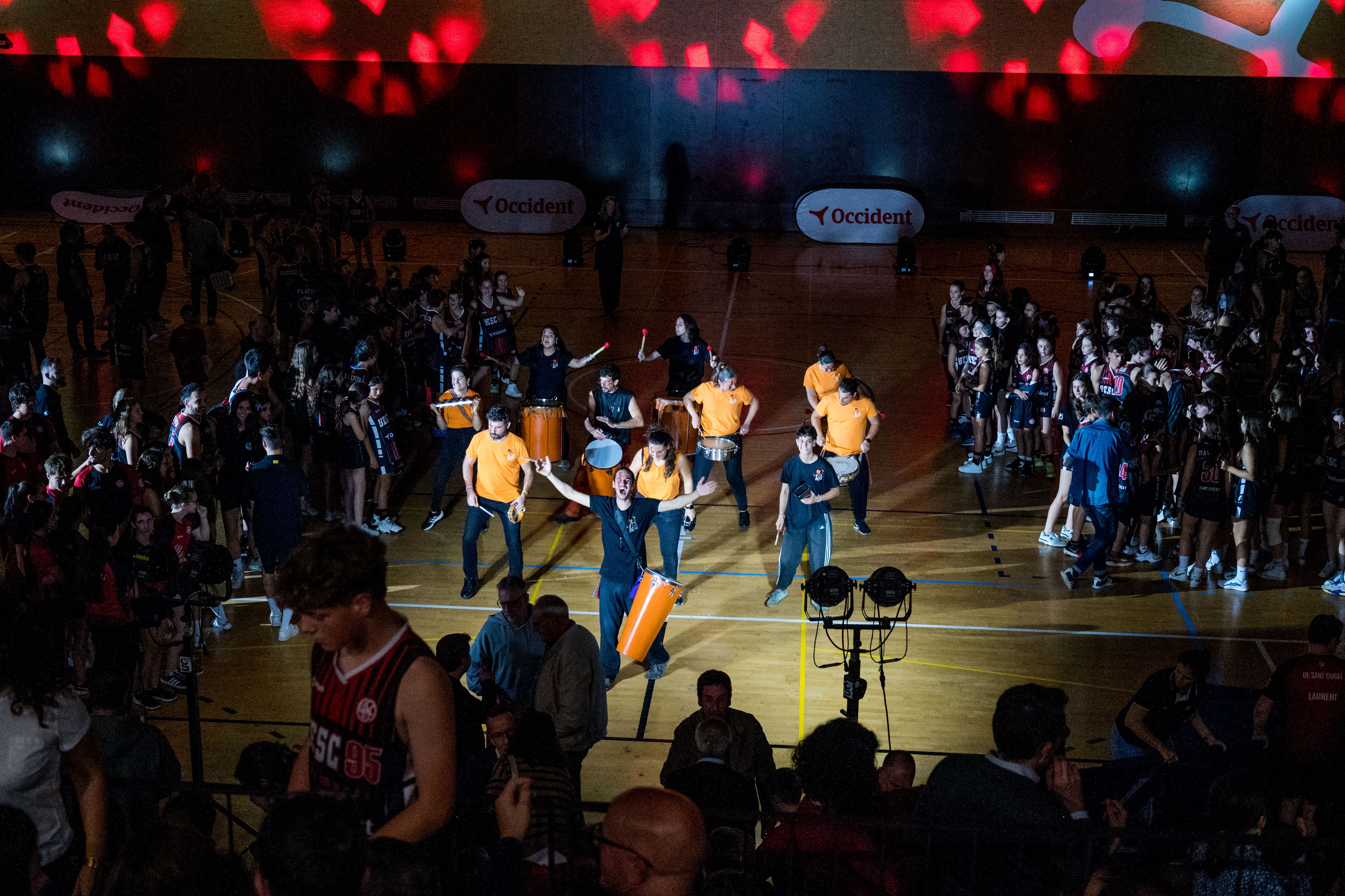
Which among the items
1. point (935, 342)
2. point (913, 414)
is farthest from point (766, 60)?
point (913, 414)

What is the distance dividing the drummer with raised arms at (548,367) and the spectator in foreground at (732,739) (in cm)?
554

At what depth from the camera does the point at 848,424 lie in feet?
33.6

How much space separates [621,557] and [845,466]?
114 inches

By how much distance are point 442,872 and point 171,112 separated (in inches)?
993

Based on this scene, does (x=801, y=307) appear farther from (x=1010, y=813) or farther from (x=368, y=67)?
(x=1010, y=813)

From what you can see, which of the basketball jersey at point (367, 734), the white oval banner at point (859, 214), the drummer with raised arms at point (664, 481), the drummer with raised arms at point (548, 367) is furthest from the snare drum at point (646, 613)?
the white oval banner at point (859, 214)

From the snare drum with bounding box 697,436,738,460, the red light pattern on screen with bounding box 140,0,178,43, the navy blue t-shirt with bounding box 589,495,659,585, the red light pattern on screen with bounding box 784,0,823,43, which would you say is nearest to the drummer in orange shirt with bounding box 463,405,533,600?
the navy blue t-shirt with bounding box 589,495,659,585

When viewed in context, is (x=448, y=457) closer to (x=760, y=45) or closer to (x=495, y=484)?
(x=495, y=484)

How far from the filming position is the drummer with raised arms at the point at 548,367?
36.0 feet

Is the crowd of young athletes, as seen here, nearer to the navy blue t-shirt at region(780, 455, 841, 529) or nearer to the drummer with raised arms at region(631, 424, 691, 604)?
the navy blue t-shirt at region(780, 455, 841, 529)

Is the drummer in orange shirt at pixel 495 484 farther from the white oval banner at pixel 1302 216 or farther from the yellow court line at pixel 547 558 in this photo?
the white oval banner at pixel 1302 216

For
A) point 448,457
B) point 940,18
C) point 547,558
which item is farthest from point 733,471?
point 940,18

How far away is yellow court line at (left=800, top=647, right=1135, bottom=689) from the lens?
324 inches

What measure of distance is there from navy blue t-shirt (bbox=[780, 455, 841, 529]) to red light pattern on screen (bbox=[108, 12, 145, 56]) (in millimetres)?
21110
